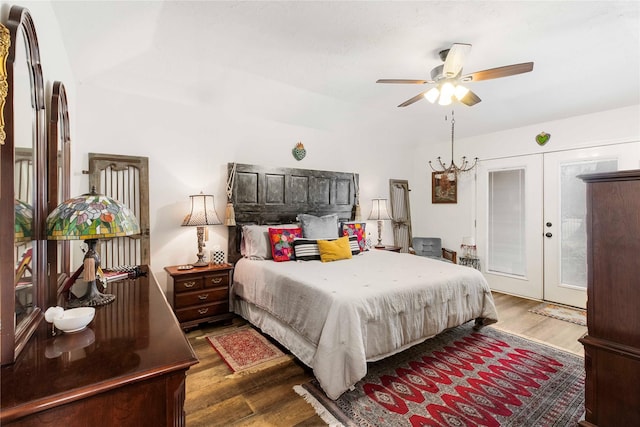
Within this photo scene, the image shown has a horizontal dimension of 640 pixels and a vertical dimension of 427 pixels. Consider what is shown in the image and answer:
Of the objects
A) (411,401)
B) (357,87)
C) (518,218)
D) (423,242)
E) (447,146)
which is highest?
(357,87)

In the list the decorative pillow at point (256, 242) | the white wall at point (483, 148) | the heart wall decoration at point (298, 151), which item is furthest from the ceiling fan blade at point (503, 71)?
the decorative pillow at point (256, 242)

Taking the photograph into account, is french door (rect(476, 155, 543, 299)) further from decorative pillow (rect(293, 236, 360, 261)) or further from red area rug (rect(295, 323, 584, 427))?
decorative pillow (rect(293, 236, 360, 261))

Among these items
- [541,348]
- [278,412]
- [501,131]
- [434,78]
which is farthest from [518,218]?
[278,412]

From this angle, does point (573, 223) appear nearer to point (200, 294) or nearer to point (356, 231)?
point (356, 231)

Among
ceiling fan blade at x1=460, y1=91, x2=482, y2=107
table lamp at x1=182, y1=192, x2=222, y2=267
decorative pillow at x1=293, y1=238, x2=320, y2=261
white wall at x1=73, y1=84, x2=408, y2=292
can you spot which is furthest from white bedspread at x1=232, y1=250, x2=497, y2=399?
ceiling fan blade at x1=460, y1=91, x2=482, y2=107

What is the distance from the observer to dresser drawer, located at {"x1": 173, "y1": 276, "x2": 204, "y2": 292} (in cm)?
298

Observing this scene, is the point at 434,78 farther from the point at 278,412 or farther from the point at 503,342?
the point at 278,412

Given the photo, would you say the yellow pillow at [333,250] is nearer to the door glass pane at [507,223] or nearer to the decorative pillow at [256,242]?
the decorative pillow at [256,242]

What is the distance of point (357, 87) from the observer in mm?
3504

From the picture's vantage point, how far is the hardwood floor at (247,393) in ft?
5.98

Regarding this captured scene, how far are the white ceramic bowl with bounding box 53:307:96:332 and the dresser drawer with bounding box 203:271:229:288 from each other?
2.08m

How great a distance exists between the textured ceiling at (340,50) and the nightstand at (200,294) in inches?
76.5

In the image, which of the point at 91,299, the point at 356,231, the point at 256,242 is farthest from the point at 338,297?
the point at 356,231

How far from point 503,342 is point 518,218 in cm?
227
